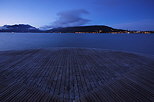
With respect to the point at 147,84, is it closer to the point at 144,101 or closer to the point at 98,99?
the point at 144,101

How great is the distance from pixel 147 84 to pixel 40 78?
3.80m

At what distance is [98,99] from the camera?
9.18 ft

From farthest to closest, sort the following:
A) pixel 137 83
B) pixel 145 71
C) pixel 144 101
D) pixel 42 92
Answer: pixel 145 71 < pixel 137 83 < pixel 42 92 < pixel 144 101

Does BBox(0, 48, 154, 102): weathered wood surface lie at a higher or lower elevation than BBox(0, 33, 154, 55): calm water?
higher

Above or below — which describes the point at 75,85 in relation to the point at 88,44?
above

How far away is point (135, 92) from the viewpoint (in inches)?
124

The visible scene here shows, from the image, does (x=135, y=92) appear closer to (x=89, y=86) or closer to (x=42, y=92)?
(x=89, y=86)

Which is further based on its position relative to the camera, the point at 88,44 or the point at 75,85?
the point at 88,44

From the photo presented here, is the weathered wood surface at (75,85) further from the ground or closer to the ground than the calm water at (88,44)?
further from the ground

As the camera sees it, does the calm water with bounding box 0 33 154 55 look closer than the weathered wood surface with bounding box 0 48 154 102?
No

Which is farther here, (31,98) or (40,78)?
(40,78)

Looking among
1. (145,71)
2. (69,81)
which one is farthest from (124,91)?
(145,71)

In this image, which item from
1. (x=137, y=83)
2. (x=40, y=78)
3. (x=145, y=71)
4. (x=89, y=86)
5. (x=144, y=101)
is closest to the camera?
(x=144, y=101)

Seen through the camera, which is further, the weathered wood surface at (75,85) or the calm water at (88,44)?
the calm water at (88,44)
